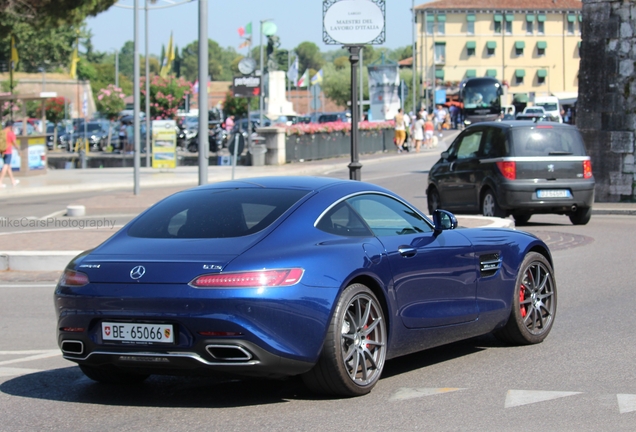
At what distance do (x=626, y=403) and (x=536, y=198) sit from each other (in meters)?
11.0

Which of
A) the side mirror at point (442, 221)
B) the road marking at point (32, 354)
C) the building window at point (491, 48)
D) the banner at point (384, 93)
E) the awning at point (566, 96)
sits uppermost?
the building window at point (491, 48)

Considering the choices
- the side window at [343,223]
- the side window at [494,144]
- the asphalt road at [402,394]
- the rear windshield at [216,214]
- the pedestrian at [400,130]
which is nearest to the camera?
the asphalt road at [402,394]

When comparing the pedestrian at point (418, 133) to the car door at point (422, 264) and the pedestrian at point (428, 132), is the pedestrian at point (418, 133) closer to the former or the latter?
the pedestrian at point (428, 132)

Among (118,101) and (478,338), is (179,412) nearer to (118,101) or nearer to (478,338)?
(478,338)

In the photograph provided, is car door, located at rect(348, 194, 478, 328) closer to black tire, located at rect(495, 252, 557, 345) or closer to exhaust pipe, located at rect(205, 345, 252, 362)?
black tire, located at rect(495, 252, 557, 345)

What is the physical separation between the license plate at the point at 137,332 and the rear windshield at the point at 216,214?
68 centimetres

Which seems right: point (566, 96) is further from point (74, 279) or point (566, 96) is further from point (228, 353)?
point (228, 353)

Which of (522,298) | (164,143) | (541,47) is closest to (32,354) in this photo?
(522,298)

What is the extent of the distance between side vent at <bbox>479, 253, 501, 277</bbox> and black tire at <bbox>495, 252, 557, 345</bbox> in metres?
0.30

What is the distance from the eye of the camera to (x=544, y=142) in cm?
1678

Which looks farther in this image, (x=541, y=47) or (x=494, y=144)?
(x=541, y=47)

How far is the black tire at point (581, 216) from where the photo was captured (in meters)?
17.5

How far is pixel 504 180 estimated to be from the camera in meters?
16.7

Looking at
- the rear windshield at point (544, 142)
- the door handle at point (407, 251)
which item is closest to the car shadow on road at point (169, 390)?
the door handle at point (407, 251)
